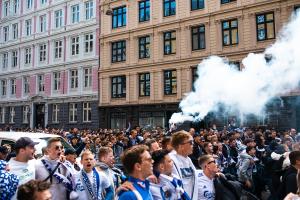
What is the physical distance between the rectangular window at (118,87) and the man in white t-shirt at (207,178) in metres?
25.5

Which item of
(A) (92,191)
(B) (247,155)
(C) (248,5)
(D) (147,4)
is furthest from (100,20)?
(A) (92,191)

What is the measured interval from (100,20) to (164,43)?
324 inches

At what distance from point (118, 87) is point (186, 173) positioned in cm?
2665

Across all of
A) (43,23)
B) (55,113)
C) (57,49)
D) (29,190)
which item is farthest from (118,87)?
(29,190)

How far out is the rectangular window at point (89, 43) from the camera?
3362 centimetres

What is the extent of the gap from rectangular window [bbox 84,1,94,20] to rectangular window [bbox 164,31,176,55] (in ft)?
31.5

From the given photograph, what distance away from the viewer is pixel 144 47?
97.8ft

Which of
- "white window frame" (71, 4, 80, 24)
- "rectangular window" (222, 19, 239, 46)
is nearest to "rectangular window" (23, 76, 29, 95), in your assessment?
"white window frame" (71, 4, 80, 24)

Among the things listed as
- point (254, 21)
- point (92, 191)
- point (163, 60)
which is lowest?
point (92, 191)

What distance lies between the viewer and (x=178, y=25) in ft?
90.6

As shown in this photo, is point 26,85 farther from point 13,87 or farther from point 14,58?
point 14,58

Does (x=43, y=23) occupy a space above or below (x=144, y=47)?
above

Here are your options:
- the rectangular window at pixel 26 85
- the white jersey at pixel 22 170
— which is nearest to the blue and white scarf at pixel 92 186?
the white jersey at pixel 22 170

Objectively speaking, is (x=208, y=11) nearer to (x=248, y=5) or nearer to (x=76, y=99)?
(x=248, y=5)
